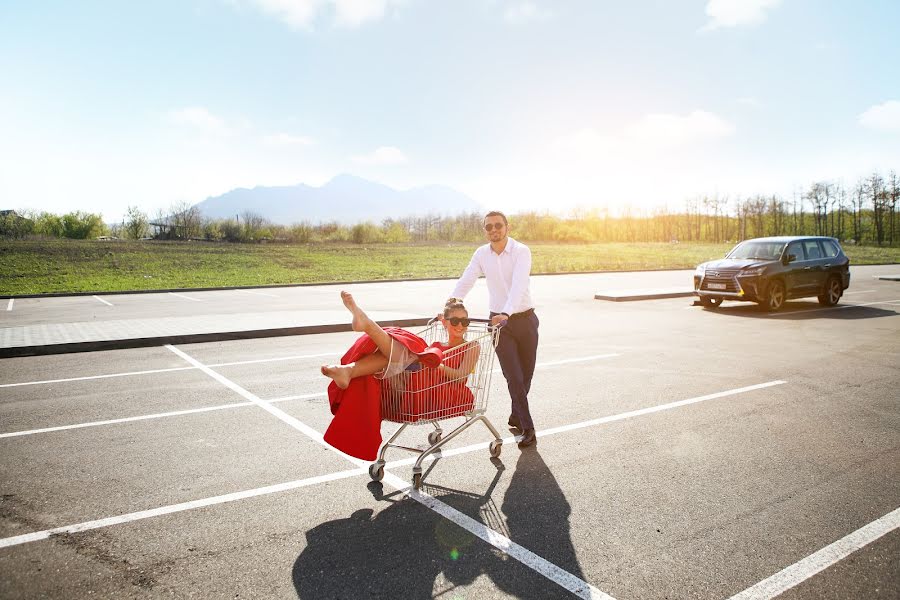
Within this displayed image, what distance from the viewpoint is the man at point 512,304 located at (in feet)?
15.9

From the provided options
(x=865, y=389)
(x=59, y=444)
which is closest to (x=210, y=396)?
(x=59, y=444)

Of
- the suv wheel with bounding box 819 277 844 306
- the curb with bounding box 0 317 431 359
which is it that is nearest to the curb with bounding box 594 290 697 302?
the suv wheel with bounding box 819 277 844 306

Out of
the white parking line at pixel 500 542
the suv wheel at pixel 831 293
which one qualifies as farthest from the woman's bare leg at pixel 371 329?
the suv wheel at pixel 831 293

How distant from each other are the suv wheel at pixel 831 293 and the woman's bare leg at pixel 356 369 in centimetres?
1594

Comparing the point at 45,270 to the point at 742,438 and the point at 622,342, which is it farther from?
the point at 742,438

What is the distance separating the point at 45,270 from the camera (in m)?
28.6

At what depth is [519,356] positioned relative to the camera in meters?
5.14

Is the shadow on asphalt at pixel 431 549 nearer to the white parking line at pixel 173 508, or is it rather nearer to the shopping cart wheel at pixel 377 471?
the shopping cart wheel at pixel 377 471

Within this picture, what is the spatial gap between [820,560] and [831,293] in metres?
15.2

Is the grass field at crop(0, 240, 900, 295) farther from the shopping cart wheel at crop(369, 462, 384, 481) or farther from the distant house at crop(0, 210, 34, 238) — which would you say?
the shopping cart wheel at crop(369, 462, 384, 481)

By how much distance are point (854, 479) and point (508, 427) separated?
9.08 feet

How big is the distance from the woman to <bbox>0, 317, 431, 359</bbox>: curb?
24.2 feet

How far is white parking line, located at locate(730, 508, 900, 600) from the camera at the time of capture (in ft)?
9.14

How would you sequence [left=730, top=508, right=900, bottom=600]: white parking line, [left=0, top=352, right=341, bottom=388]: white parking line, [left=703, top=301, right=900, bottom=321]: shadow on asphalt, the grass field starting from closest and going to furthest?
[left=730, top=508, right=900, bottom=600]: white parking line, [left=0, top=352, right=341, bottom=388]: white parking line, [left=703, top=301, right=900, bottom=321]: shadow on asphalt, the grass field
